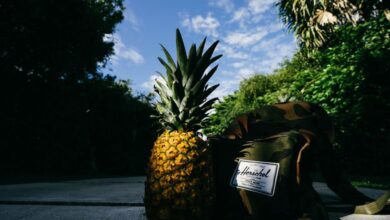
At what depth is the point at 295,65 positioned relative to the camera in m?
18.8

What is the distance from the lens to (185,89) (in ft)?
6.39

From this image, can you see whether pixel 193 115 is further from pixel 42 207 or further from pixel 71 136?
pixel 71 136

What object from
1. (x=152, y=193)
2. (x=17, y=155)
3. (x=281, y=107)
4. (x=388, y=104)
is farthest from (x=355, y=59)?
(x=17, y=155)

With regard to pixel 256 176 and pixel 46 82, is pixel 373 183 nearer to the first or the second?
pixel 256 176

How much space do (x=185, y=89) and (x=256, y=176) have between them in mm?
800

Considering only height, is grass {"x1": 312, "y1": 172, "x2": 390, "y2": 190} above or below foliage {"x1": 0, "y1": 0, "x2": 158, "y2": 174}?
below

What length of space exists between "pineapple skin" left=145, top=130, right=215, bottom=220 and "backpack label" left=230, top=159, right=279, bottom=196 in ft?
0.59

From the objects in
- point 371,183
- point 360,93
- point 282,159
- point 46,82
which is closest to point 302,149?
point 282,159

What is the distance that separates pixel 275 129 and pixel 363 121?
612cm

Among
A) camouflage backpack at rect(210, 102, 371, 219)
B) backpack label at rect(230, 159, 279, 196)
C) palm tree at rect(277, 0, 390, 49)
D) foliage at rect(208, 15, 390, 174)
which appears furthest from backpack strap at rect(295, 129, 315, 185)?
palm tree at rect(277, 0, 390, 49)

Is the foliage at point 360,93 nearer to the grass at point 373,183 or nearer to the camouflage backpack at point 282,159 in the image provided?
the grass at point 373,183

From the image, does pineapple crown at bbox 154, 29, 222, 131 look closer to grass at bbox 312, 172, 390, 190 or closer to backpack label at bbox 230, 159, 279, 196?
backpack label at bbox 230, 159, 279, 196

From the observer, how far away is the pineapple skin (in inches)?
60.1

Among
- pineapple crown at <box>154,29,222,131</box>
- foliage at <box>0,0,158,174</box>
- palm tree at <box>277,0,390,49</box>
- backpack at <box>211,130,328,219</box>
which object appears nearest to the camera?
backpack at <box>211,130,328,219</box>
